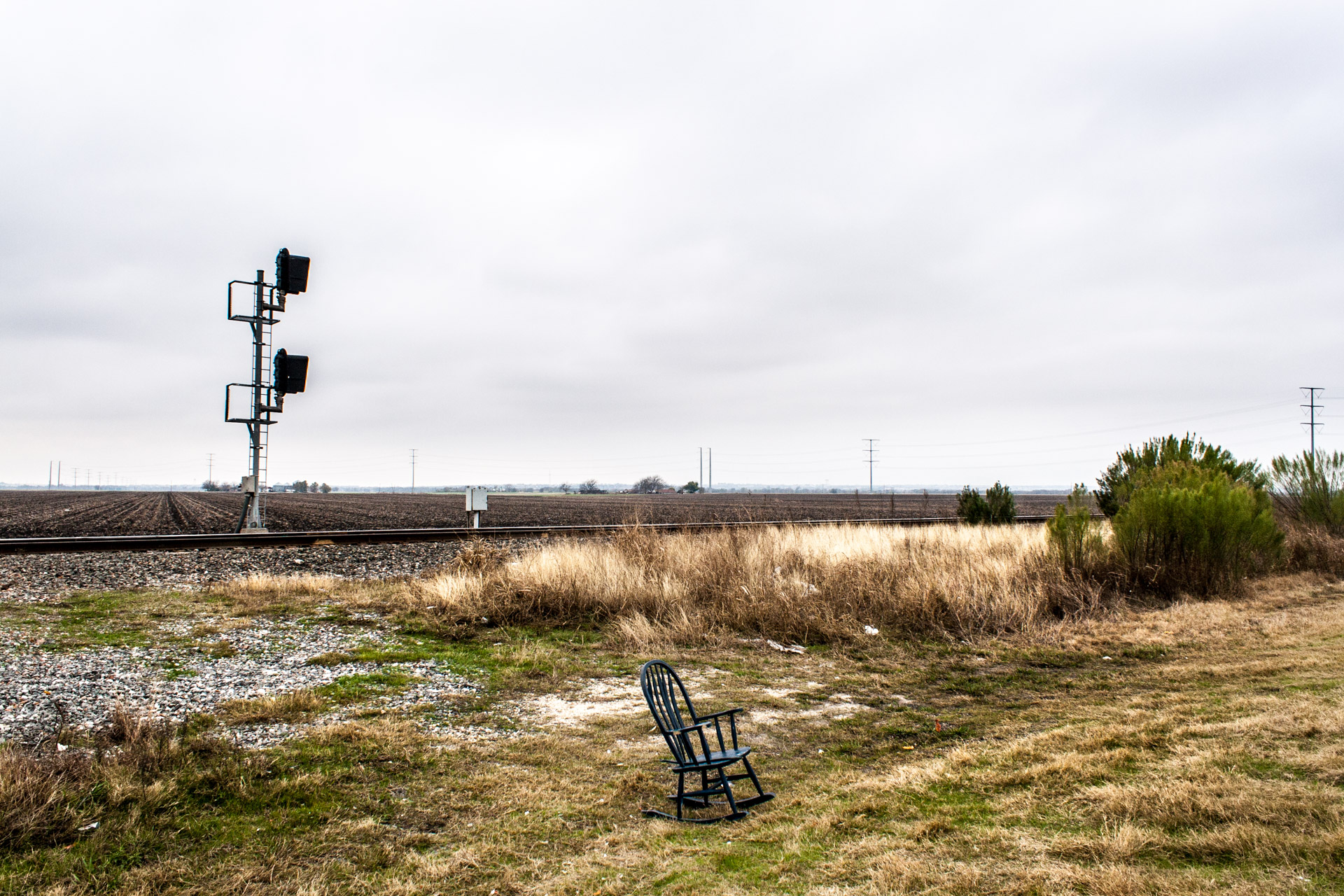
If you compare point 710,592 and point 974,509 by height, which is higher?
point 974,509

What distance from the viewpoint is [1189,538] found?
1257cm

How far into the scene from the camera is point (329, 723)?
5789 mm

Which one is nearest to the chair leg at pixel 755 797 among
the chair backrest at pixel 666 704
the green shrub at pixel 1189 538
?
Result: the chair backrest at pixel 666 704

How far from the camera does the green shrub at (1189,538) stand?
12.4 metres

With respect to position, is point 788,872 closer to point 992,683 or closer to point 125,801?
point 125,801

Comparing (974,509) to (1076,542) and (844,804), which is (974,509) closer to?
(1076,542)

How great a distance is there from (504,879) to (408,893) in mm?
445

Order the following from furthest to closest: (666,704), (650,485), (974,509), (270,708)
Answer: (650,485) → (974,509) → (270,708) → (666,704)

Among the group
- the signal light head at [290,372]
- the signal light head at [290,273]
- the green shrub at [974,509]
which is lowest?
the green shrub at [974,509]

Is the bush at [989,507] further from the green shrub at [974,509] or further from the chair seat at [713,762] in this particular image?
the chair seat at [713,762]

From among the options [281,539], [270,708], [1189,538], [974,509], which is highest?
[974,509]

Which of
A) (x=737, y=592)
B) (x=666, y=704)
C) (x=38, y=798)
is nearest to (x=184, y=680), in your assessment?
(x=38, y=798)

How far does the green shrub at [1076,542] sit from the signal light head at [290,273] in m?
16.5

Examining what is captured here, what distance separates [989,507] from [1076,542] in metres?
9.25
